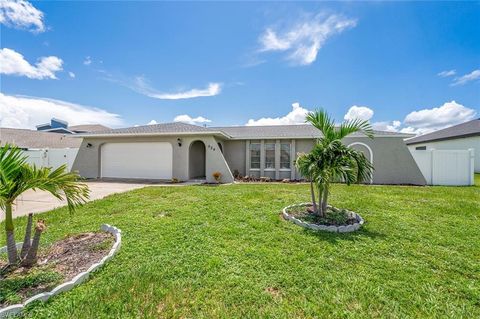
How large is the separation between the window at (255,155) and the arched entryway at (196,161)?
4168 millimetres

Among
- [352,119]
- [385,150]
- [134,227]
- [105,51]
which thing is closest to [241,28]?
[105,51]

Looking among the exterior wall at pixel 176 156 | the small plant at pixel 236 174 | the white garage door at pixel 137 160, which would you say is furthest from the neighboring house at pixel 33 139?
the small plant at pixel 236 174

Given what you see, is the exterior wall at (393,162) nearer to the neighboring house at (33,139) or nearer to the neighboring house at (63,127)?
the neighboring house at (33,139)

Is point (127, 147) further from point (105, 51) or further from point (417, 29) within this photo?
point (417, 29)

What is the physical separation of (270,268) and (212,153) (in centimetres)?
1128

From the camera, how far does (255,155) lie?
649 inches

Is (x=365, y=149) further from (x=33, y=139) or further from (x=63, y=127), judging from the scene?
(x=63, y=127)

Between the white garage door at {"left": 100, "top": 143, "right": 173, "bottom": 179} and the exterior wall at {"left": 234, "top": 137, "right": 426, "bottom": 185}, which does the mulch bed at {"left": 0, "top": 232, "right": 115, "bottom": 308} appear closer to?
the white garage door at {"left": 100, "top": 143, "right": 173, "bottom": 179}

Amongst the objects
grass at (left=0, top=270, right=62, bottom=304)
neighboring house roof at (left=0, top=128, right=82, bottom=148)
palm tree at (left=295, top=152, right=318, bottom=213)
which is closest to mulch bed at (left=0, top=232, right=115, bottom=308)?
grass at (left=0, top=270, right=62, bottom=304)

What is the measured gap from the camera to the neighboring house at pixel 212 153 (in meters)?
14.3

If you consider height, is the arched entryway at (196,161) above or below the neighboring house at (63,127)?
below

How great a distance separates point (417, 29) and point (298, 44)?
5.64 metres

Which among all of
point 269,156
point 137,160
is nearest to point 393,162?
point 269,156

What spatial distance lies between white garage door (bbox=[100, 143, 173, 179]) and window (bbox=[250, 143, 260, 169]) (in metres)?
5.89
